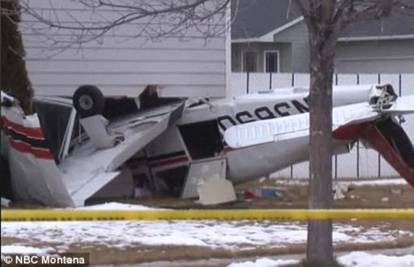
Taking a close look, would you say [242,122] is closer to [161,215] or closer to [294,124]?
[294,124]

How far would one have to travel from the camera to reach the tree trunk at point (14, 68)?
626 inches

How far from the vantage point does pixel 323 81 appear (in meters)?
9.68

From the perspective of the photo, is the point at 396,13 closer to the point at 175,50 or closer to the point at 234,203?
the point at 234,203

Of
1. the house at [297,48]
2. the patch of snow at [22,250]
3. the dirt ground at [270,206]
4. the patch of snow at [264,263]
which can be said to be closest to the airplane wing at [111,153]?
the dirt ground at [270,206]

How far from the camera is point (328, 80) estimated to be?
9.72 metres

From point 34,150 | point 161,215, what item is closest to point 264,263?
point 161,215

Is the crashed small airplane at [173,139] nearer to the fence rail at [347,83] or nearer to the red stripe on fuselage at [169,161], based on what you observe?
the red stripe on fuselage at [169,161]

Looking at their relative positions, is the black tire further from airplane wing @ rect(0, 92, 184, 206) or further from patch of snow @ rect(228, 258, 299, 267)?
patch of snow @ rect(228, 258, 299, 267)

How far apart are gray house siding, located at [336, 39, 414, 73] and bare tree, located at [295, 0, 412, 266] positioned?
2006 cm

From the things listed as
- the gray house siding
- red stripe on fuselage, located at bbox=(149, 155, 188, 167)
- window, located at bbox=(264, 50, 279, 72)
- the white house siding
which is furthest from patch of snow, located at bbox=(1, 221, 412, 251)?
window, located at bbox=(264, 50, 279, 72)

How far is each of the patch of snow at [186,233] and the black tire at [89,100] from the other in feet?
11.1

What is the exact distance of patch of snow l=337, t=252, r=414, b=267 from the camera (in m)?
10.2

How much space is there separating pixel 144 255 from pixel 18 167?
5.26m

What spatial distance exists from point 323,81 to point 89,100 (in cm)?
736
